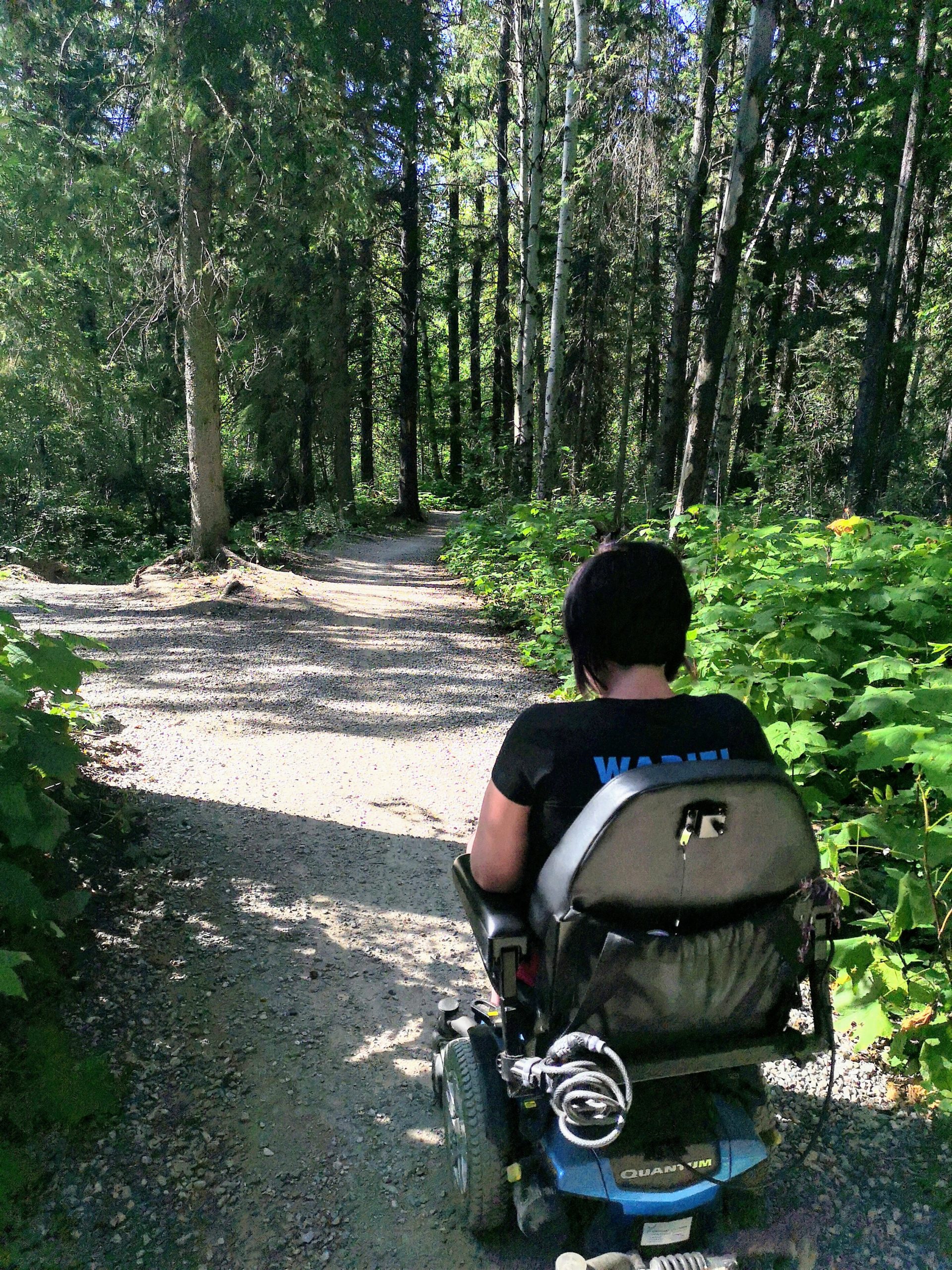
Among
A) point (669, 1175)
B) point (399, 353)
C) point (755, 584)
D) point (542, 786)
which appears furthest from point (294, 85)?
point (399, 353)

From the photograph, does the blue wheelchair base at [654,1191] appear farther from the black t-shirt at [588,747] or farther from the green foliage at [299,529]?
the green foliage at [299,529]

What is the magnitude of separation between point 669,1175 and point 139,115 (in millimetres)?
10688

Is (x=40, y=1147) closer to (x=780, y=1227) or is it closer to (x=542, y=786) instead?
(x=542, y=786)

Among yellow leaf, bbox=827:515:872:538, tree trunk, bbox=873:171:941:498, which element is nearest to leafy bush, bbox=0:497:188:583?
yellow leaf, bbox=827:515:872:538

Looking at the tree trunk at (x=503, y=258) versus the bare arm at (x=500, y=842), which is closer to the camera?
the bare arm at (x=500, y=842)

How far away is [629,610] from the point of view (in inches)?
72.3

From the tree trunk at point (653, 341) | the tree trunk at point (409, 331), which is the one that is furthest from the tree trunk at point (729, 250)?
the tree trunk at point (409, 331)

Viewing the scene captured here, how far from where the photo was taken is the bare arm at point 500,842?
1.80 m

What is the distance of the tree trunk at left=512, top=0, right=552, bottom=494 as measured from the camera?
14219 mm

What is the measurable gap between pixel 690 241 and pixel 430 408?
75.7 feet

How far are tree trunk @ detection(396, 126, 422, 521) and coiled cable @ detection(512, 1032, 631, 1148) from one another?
68.0 ft

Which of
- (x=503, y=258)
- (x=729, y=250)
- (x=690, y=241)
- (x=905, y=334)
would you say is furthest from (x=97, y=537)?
(x=905, y=334)

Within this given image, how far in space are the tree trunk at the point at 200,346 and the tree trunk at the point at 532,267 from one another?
21.1 ft

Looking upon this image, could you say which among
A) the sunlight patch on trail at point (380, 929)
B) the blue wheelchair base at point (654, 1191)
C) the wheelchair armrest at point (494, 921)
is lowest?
the sunlight patch on trail at point (380, 929)
